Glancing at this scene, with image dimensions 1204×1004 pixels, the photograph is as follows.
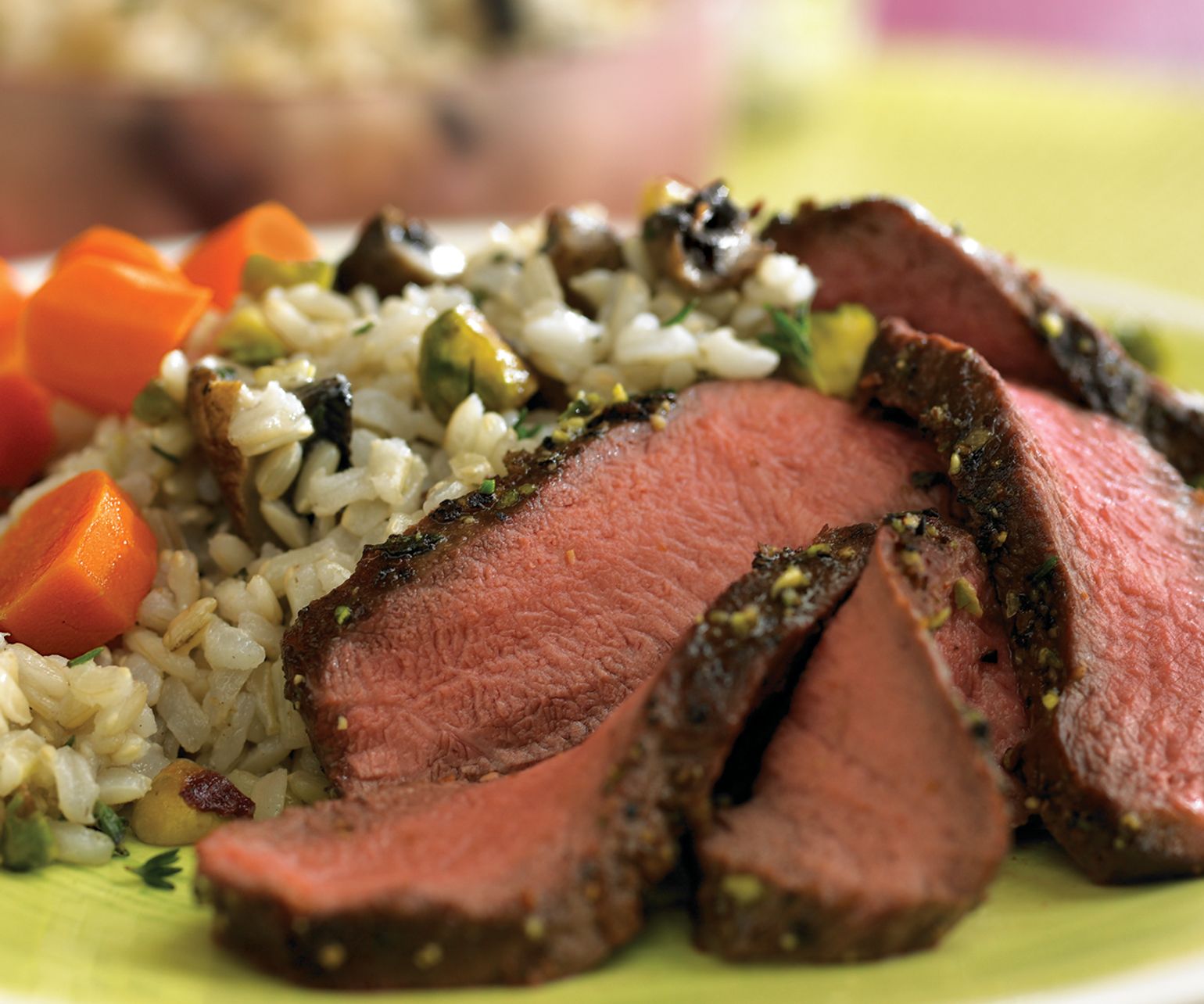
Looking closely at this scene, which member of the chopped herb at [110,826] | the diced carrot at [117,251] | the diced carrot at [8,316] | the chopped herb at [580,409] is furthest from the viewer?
the diced carrot at [8,316]

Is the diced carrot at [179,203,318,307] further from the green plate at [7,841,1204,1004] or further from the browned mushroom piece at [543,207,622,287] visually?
the green plate at [7,841,1204,1004]

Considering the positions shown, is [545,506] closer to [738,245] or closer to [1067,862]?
[738,245]

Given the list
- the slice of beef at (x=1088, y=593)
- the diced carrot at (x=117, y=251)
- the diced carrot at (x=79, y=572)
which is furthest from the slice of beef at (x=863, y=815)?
the diced carrot at (x=117, y=251)

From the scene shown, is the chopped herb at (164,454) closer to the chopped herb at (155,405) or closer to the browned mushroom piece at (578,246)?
the chopped herb at (155,405)

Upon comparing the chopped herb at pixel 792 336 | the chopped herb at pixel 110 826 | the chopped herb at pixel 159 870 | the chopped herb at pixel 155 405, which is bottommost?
the chopped herb at pixel 110 826

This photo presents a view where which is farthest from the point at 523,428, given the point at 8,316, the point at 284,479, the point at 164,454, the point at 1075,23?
the point at 1075,23

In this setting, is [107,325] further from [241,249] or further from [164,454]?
[241,249]
